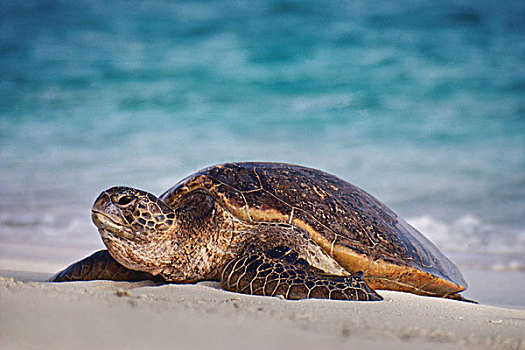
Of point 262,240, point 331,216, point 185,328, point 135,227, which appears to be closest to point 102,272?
point 135,227

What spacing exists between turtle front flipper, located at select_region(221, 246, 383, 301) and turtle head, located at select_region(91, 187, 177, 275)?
1.61 feet

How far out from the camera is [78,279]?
366 cm

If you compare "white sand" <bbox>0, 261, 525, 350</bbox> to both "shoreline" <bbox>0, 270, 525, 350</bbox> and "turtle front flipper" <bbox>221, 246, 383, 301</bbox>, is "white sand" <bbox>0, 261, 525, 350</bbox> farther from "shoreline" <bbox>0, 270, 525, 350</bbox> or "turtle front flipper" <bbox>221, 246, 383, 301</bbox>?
"turtle front flipper" <bbox>221, 246, 383, 301</bbox>

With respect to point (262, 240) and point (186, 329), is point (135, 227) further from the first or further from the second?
point (186, 329)

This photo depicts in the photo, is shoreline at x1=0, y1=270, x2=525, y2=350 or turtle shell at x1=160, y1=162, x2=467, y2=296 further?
turtle shell at x1=160, y1=162, x2=467, y2=296

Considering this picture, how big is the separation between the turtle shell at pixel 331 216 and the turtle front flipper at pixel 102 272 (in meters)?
0.65

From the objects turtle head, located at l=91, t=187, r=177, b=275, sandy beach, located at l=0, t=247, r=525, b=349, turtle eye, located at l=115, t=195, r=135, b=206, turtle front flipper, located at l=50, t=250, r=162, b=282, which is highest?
turtle eye, located at l=115, t=195, r=135, b=206

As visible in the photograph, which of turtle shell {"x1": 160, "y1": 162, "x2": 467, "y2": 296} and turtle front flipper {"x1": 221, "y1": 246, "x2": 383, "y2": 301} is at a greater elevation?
turtle shell {"x1": 160, "y1": 162, "x2": 467, "y2": 296}

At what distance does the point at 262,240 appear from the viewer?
11.3 feet

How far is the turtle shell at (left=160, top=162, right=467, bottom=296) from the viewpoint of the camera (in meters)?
3.44

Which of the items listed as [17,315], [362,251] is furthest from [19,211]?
[17,315]

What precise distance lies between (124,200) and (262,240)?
42.5 inches

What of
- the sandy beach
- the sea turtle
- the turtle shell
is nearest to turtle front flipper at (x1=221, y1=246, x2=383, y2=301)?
the sea turtle

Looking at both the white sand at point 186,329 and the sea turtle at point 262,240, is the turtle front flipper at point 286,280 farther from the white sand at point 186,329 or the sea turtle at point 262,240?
the white sand at point 186,329
